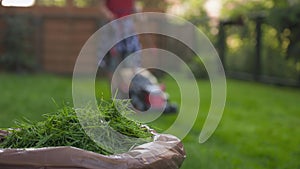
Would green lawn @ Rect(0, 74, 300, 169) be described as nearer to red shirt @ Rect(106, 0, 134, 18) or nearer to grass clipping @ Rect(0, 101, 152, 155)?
grass clipping @ Rect(0, 101, 152, 155)

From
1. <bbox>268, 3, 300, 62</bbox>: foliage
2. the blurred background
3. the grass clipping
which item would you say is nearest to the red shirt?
the blurred background

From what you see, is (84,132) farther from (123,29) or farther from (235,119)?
(123,29)

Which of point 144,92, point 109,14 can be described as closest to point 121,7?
point 109,14

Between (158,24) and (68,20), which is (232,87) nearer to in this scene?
(158,24)

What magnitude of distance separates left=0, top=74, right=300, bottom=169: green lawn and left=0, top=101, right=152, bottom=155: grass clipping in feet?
0.54

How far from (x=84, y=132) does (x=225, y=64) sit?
31.6 ft

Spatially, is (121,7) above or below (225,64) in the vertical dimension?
above

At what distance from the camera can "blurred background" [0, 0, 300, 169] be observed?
445 centimetres

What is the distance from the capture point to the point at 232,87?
29.9ft

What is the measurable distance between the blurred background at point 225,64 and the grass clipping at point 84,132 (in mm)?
1629

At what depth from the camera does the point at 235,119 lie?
573cm

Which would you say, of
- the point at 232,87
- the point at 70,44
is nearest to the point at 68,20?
the point at 70,44

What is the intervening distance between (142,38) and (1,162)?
7.85 metres

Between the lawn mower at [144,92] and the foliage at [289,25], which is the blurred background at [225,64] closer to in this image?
the foliage at [289,25]
